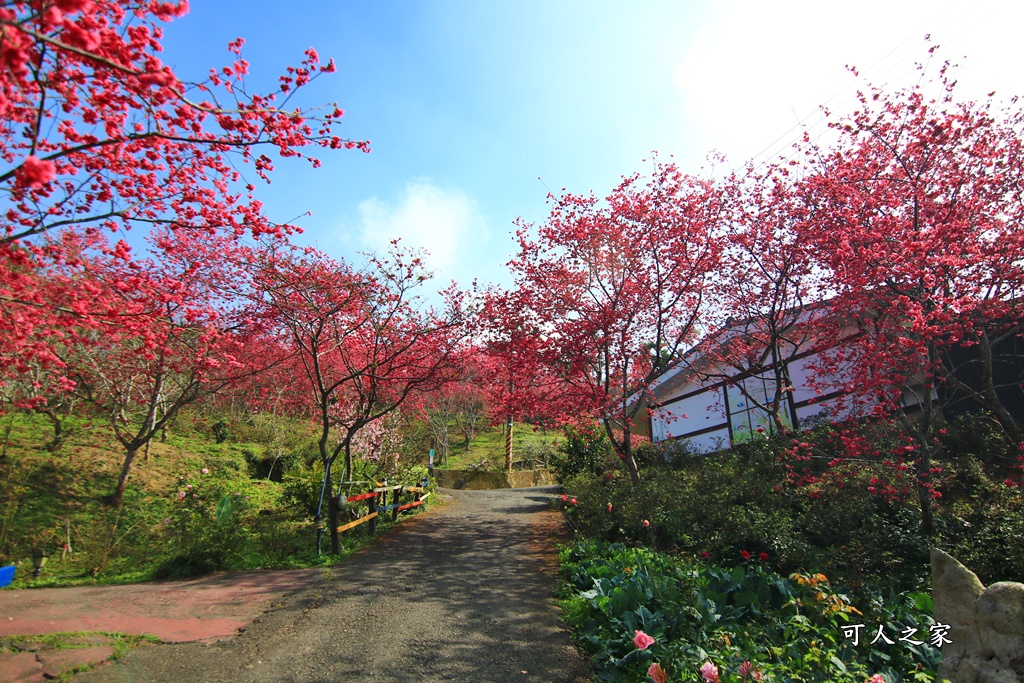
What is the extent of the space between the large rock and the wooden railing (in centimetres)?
794

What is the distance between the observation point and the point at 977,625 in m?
2.97

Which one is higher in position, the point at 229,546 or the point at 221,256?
the point at 221,256

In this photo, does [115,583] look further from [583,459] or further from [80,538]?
[583,459]

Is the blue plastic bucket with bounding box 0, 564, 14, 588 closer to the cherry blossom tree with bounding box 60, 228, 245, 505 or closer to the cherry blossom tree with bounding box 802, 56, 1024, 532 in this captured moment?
the cherry blossom tree with bounding box 60, 228, 245, 505

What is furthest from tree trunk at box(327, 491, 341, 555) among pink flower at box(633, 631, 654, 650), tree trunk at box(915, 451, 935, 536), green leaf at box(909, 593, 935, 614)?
tree trunk at box(915, 451, 935, 536)

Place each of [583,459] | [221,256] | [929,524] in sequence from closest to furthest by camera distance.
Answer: [929,524], [221,256], [583,459]

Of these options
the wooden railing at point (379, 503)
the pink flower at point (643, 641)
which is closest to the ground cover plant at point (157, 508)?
the wooden railing at point (379, 503)

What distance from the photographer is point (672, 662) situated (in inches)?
160

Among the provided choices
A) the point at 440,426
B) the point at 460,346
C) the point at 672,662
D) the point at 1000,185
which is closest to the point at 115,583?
the point at 460,346

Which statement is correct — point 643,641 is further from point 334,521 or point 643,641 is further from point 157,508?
point 157,508

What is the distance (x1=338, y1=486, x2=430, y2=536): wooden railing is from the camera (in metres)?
9.66

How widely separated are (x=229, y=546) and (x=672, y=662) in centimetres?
685

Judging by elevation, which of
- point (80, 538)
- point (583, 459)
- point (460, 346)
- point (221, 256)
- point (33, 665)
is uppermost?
point (221, 256)

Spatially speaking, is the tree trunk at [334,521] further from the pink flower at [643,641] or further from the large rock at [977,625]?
the large rock at [977,625]
